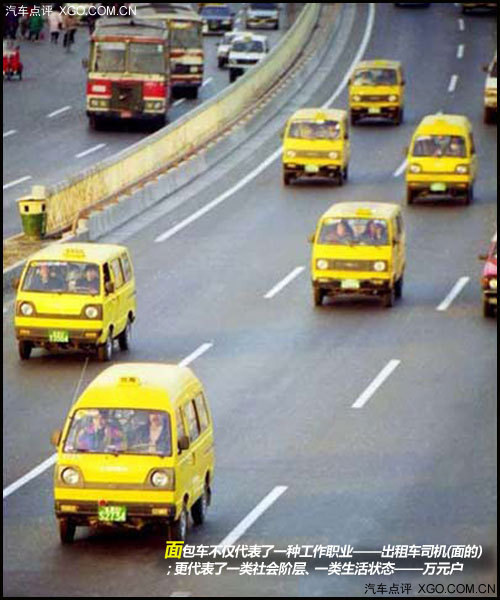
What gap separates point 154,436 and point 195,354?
14.3 meters

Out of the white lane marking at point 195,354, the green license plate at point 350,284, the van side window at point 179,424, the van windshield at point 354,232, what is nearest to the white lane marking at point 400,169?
the van windshield at point 354,232

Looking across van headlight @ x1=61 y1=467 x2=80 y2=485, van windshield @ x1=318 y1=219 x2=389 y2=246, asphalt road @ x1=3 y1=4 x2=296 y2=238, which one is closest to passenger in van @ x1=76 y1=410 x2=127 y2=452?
van headlight @ x1=61 y1=467 x2=80 y2=485

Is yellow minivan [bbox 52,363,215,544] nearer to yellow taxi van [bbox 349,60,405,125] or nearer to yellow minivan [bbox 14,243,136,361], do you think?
yellow minivan [bbox 14,243,136,361]

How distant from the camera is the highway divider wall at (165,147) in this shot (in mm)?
54625

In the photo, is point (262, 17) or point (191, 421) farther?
point (262, 17)

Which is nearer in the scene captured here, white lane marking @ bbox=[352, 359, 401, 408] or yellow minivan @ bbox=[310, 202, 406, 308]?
white lane marking @ bbox=[352, 359, 401, 408]

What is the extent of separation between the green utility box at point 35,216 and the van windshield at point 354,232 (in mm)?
8180

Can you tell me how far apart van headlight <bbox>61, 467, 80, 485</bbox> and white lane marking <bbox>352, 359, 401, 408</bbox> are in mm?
10787

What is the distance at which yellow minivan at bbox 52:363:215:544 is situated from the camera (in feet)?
87.4

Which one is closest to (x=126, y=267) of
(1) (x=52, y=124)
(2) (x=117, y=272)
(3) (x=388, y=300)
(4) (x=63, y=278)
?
(2) (x=117, y=272)

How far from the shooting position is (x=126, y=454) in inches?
1061

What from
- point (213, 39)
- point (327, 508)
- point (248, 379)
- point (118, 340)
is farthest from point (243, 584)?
point (213, 39)

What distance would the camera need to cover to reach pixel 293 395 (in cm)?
3766

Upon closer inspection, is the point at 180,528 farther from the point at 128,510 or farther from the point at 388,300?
the point at 388,300
